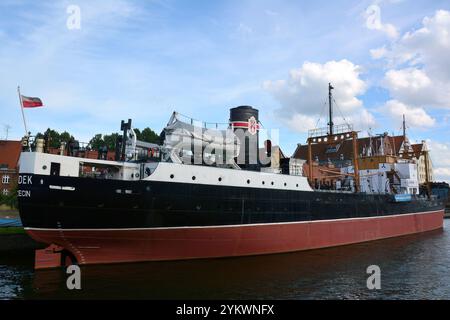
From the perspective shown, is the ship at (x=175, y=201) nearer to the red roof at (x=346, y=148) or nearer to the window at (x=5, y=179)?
the window at (x=5, y=179)

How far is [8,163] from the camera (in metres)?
50.2

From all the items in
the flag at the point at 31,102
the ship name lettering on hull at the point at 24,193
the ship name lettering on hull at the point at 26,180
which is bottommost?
the ship name lettering on hull at the point at 24,193

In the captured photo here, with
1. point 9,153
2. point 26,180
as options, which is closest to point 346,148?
point 9,153

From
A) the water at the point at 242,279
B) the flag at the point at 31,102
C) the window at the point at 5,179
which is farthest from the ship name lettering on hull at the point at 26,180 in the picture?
the window at the point at 5,179

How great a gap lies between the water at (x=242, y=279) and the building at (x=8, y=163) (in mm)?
30658

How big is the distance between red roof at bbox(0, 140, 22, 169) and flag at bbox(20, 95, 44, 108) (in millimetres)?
38775

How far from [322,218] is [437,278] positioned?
8215 millimetres

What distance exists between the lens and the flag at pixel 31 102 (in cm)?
1652

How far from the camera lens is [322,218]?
23516 millimetres

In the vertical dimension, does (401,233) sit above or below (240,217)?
below

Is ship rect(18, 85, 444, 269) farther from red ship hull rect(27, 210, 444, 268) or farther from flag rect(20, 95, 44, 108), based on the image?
flag rect(20, 95, 44, 108)

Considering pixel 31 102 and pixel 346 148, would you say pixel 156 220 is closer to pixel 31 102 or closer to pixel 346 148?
pixel 31 102
